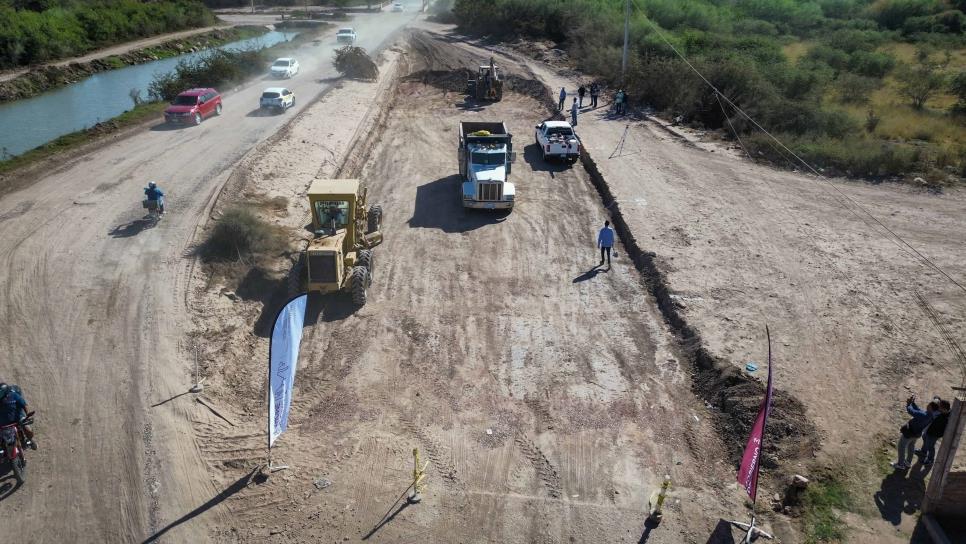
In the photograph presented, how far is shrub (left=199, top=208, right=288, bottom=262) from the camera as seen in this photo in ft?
59.9

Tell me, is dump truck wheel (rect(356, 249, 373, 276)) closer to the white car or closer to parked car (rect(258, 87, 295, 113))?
parked car (rect(258, 87, 295, 113))

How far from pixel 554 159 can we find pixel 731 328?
13958mm

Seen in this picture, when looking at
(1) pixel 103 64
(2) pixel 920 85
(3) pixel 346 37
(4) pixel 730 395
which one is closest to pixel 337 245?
(4) pixel 730 395

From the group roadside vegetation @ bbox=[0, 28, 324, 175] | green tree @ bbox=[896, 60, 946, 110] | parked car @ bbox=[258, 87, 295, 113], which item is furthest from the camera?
parked car @ bbox=[258, 87, 295, 113]

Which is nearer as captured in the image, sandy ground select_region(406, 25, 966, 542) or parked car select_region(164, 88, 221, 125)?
sandy ground select_region(406, 25, 966, 542)

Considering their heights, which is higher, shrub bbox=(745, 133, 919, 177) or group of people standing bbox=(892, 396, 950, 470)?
shrub bbox=(745, 133, 919, 177)

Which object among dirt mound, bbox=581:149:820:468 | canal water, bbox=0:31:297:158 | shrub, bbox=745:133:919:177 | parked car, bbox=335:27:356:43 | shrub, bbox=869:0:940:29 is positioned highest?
shrub, bbox=869:0:940:29

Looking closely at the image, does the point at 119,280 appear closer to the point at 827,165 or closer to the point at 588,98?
the point at 827,165

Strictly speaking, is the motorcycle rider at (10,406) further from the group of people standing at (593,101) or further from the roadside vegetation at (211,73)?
the roadside vegetation at (211,73)

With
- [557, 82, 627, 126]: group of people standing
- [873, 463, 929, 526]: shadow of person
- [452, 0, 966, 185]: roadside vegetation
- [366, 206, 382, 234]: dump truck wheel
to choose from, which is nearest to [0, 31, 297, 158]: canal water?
[366, 206, 382, 234]: dump truck wheel

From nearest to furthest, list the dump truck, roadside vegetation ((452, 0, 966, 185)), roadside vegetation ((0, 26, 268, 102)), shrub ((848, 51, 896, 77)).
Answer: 1. the dump truck
2. roadside vegetation ((452, 0, 966, 185))
3. shrub ((848, 51, 896, 77))
4. roadside vegetation ((0, 26, 268, 102))

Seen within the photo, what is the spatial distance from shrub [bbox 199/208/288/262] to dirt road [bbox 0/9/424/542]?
27.9 inches

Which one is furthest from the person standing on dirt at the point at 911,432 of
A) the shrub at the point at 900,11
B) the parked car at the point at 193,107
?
the shrub at the point at 900,11

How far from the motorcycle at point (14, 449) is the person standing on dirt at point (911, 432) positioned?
14.5m
